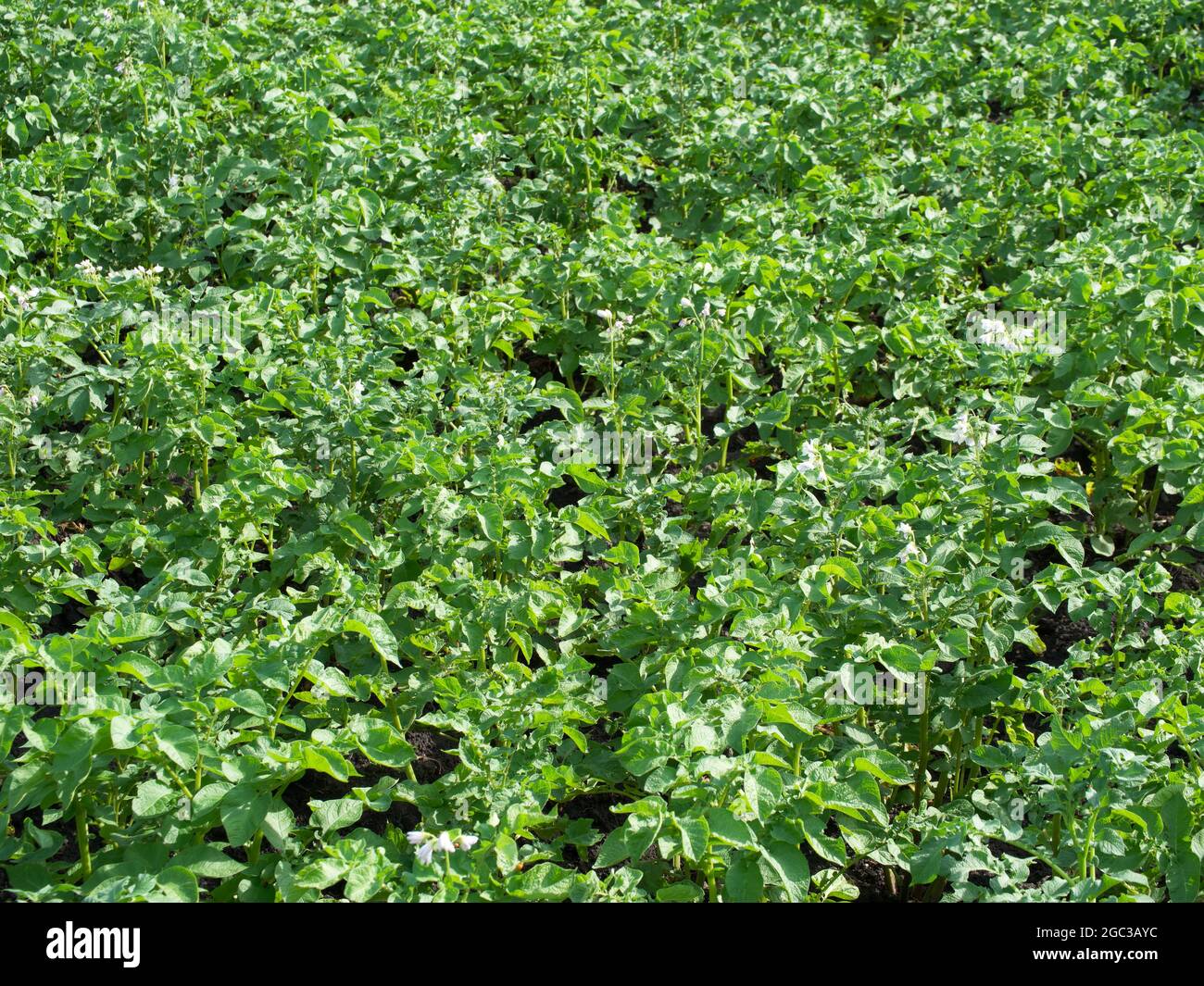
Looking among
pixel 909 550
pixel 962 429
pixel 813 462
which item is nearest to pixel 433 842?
pixel 909 550

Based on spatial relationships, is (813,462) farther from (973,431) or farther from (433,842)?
(433,842)

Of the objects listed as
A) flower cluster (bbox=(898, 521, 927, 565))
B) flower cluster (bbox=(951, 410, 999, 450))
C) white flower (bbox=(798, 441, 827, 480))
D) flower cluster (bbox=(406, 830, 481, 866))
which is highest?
flower cluster (bbox=(951, 410, 999, 450))

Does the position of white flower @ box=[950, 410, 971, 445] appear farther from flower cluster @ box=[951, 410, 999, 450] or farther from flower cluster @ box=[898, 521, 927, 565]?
flower cluster @ box=[898, 521, 927, 565]

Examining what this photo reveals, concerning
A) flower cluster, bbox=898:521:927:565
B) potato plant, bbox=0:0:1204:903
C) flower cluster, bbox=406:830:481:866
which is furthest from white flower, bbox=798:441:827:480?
flower cluster, bbox=406:830:481:866

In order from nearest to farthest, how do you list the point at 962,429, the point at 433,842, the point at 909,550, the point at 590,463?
1. the point at 433,842
2. the point at 909,550
3. the point at 962,429
4. the point at 590,463

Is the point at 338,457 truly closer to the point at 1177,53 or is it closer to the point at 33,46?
the point at 33,46

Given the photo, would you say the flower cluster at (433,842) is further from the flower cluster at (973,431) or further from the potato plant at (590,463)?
the flower cluster at (973,431)

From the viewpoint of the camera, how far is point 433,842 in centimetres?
281

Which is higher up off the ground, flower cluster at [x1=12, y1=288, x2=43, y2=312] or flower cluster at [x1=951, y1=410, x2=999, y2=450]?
flower cluster at [x1=12, y1=288, x2=43, y2=312]

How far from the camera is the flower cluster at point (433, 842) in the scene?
2.78 m

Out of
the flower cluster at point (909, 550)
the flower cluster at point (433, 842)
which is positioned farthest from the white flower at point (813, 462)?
the flower cluster at point (433, 842)

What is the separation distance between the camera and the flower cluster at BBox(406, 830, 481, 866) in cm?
278

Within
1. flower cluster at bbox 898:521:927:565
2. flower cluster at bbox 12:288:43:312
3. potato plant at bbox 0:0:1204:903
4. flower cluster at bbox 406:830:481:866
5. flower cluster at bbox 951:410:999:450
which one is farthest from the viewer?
flower cluster at bbox 12:288:43:312

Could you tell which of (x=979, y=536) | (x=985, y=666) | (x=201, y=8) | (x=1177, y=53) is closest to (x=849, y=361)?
(x=979, y=536)
